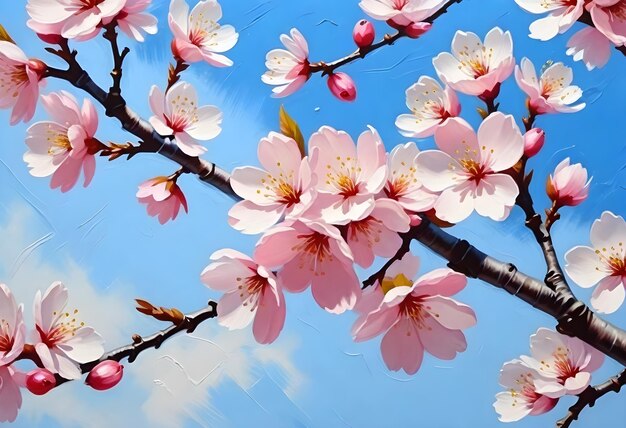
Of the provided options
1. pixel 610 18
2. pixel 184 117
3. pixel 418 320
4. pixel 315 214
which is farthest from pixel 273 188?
pixel 610 18

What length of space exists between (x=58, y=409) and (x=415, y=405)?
1.83 feet

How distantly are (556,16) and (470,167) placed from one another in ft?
0.80

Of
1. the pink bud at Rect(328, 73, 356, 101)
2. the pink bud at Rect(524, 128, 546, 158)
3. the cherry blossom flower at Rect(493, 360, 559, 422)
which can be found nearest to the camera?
the pink bud at Rect(524, 128, 546, 158)

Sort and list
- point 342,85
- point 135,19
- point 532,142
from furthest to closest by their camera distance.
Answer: point 342,85 → point 135,19 → point 532,142

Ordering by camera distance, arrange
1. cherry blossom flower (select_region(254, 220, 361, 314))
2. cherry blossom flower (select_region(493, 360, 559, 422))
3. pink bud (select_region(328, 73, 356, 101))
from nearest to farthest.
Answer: cherry blossom flower (select_region(254, 220, 361, 314))
cherry blossom flower (select_region(493, 360, 559, 422))
pink bud (select_region(328, 73, 356, 101))

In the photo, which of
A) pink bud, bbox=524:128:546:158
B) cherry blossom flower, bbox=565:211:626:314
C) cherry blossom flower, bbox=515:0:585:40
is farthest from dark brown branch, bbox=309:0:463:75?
cherry blossom flower, bbox=565:211:626:314

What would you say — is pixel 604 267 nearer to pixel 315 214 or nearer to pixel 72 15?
pixel 315 214

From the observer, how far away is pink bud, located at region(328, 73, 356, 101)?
824 mm

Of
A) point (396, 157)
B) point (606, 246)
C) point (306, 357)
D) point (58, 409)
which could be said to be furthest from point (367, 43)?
point (58, 409)

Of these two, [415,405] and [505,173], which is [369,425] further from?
[505,173]

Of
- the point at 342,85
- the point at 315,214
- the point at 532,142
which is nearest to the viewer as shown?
the point at 315,214

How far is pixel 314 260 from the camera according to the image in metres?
0.52

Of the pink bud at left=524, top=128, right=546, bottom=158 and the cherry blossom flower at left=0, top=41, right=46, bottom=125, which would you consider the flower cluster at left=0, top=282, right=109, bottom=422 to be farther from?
the pink bud at left=524, top=128, right=546, bottom=158

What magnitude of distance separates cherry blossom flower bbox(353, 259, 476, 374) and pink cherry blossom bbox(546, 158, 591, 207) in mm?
199
